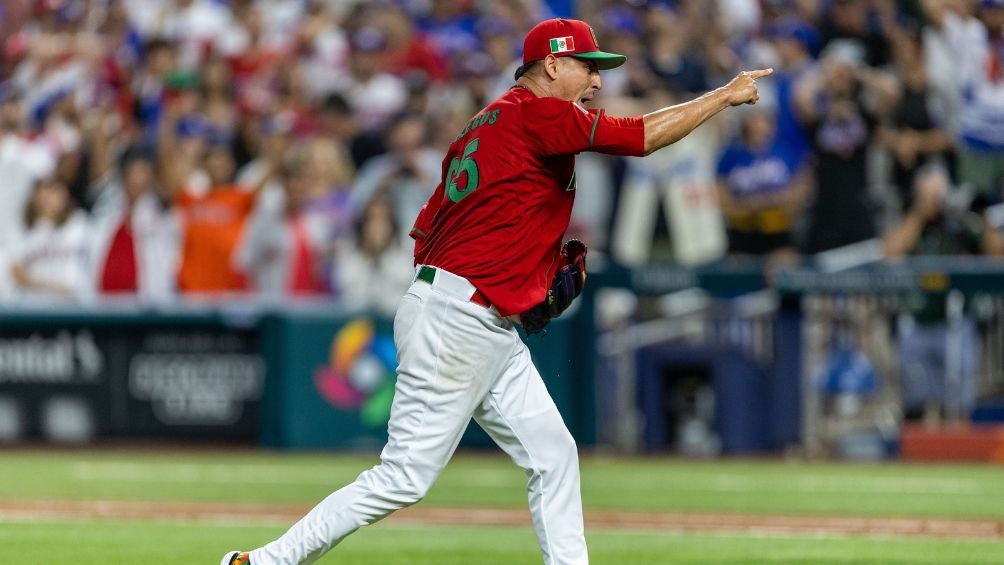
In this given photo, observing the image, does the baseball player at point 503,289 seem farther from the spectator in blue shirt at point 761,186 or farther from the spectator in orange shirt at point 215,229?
the spectator in orange shirt at point 215,229

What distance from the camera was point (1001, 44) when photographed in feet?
48.8

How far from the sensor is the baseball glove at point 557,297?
652 cm

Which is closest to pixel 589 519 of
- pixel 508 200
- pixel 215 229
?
pixel 508 200

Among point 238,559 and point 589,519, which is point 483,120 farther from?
point 589,519

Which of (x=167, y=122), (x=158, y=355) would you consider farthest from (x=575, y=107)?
(x=167, y=122)

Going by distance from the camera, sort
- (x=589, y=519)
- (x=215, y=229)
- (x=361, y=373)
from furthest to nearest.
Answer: (x=215, y=229), (x=361, y=373), (x=589, y=519)

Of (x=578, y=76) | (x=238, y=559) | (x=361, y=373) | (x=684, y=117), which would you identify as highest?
(x=578, y=76)

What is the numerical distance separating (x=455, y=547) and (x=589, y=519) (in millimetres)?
1761

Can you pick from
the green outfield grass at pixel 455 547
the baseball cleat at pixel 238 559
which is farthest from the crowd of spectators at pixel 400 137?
the baseball cleat at pixel 238 559

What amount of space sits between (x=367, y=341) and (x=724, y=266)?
3.32 metres

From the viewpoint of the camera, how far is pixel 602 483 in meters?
13.0

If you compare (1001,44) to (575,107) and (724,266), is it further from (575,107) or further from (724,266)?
(575,107)


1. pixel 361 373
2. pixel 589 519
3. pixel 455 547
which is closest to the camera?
pixel 455 547

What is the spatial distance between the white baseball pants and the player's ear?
33.4 inches
